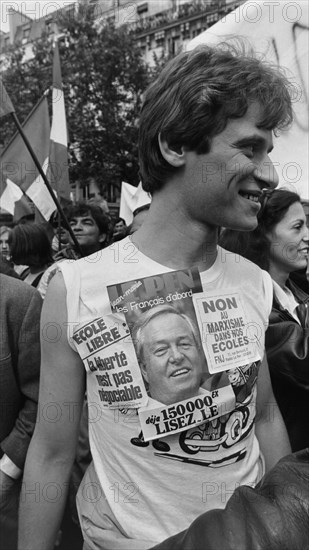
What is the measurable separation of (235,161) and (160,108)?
202mm

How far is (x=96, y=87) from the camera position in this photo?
18594 millimetres

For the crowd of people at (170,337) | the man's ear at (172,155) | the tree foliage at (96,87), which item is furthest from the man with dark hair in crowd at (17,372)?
the tree foliage at (96,87)

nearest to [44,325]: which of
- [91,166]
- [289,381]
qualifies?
[289,381]

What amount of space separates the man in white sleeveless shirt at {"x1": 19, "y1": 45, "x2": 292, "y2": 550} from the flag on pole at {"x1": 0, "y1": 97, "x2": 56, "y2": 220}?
3.49 metres

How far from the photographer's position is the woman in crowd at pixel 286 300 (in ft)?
5.26

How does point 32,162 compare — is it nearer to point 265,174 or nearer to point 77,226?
point 77,226

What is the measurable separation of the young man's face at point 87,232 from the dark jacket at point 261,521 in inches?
129

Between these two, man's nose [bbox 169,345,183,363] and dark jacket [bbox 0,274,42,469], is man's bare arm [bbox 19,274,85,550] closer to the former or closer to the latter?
man's nose [bbox 169,345,183,363]

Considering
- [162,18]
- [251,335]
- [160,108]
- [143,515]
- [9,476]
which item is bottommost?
[9,476]

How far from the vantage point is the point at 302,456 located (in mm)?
661

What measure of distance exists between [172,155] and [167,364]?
436 mm

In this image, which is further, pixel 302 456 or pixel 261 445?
pixel 261 445

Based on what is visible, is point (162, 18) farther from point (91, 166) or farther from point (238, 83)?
point (238, 83)

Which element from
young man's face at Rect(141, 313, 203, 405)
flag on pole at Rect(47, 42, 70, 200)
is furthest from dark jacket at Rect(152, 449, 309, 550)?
flag on pole at Rect(47, 42, 70, 200)
